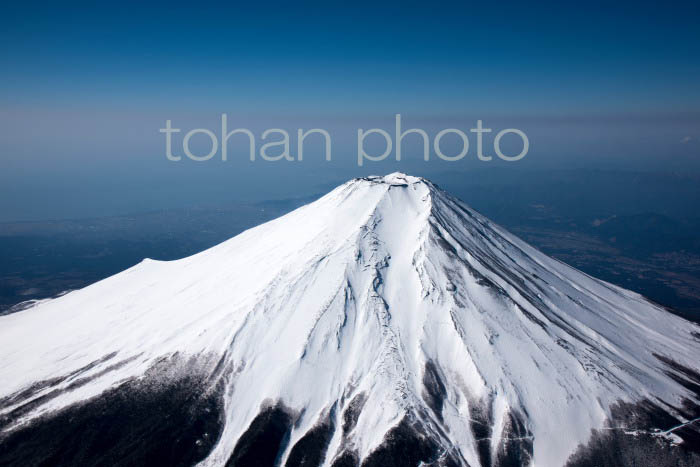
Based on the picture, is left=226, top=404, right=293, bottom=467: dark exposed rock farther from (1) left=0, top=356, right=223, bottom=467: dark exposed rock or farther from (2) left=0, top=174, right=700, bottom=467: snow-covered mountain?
(1) left=0, top=356, right=223, bottom=467: dark exposed rock

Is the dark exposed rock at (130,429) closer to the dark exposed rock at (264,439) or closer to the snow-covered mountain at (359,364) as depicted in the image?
the snow-covered mountain at (359,364)

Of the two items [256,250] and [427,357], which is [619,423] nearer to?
[427,357]

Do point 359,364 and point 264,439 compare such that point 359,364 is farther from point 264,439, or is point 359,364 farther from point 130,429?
point 130,429

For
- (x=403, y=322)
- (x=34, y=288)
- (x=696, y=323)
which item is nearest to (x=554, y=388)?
(x=403, y=322)

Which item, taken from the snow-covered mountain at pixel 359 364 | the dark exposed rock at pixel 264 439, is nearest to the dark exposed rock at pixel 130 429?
the snow-covered mountain at pixel 359 364

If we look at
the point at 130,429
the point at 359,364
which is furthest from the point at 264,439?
the point at 130,429

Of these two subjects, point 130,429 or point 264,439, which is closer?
point 264,439

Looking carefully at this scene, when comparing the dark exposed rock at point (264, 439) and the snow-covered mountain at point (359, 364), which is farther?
the snow-covered mountain at point (359, 364)

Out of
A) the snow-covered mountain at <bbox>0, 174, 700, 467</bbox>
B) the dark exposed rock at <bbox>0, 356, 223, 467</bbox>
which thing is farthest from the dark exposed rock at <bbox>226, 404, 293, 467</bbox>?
the dark exposed rock at <bbox>0, 356, 223, 467</bbox>

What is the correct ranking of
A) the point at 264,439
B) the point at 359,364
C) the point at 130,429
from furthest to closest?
the point at 359,364
the point at 130,429
the point at 264,439
